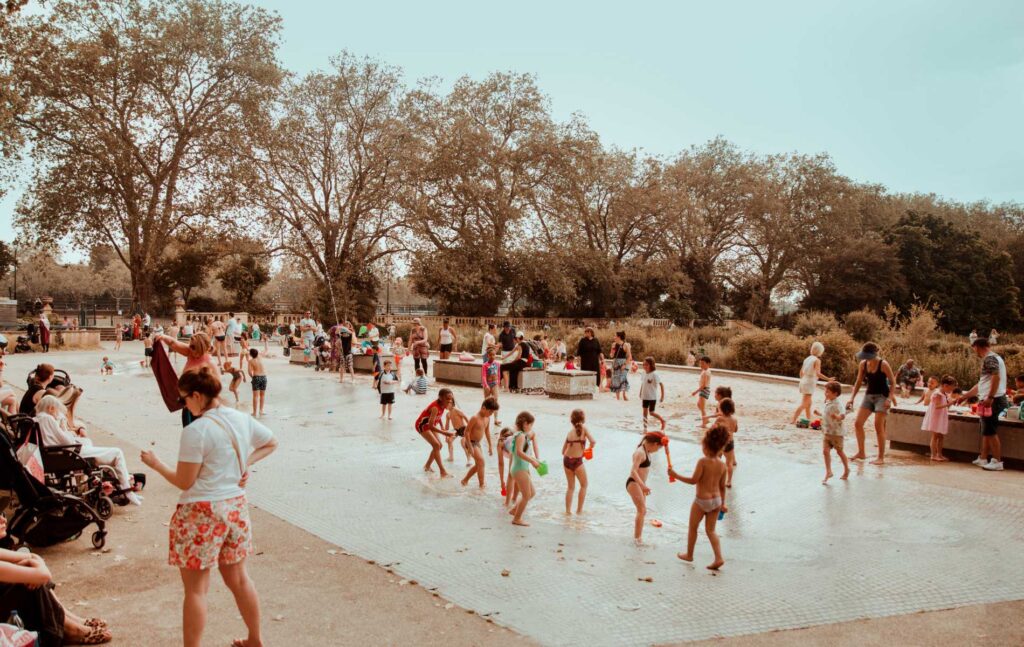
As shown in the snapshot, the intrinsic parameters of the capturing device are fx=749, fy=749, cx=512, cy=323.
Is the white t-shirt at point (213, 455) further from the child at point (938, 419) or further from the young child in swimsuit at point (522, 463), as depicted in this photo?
the child at point (938, 419)

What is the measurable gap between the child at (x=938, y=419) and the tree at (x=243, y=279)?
42205mm

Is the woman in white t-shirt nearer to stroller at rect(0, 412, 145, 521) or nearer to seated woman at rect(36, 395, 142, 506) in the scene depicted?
stroller at rect(0, 412, 145, 521)

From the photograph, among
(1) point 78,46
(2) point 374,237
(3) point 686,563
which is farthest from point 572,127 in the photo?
(3) point 686,563

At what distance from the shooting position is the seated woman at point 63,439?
273 inches

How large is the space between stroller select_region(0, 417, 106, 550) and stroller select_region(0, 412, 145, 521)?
0.50 m

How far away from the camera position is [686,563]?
6395 mm

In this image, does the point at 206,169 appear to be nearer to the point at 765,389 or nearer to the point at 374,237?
the point at 374,237

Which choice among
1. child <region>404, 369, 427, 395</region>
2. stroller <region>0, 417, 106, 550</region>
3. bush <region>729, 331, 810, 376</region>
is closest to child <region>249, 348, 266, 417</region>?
child <region>404, 369, 427, 395</region>

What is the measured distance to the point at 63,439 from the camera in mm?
6992

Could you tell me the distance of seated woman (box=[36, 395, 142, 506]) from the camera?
693 cm

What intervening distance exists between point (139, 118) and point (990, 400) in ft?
126

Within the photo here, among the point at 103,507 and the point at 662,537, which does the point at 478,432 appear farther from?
the point at 103,507

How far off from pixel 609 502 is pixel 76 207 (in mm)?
36288

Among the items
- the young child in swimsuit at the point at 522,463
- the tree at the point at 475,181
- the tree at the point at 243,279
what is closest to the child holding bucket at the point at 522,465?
the young child in swimsuit at the point at 522,463
